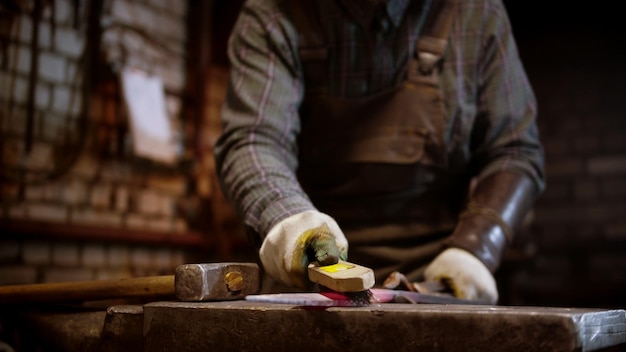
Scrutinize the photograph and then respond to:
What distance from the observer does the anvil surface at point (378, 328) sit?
79 centimetres

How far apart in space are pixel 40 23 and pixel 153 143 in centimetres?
92

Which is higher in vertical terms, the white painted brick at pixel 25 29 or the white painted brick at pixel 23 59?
the white painted brick at pixel 25 29

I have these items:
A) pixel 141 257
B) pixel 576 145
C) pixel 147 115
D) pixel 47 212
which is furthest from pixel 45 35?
pixel 576 145

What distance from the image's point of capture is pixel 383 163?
1.82 metres

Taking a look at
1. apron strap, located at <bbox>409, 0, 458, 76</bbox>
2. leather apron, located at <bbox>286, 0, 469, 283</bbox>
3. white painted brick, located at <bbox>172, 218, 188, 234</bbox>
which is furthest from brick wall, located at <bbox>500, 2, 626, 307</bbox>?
apron strap, located at <bbox>409, 0, 458, 76</bbox>

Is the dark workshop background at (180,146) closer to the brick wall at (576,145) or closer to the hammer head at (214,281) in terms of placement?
the brick wall at (576,145)

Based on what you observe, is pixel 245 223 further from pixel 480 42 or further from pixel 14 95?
pixel 14 95

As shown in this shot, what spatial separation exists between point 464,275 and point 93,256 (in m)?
2.57

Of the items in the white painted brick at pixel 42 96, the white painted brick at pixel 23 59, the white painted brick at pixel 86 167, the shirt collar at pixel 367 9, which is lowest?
the white painted brick at pixel 86 167

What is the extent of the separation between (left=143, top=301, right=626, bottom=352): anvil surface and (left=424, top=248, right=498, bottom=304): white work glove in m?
0.66

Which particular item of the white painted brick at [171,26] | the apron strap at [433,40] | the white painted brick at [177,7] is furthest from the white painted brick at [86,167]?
the apron strap at [433,40]

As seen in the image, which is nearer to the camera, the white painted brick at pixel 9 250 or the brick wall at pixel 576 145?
the white painted brick at pixel 9 250

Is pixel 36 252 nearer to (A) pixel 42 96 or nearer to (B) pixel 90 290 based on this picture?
(A) pixel 42 96

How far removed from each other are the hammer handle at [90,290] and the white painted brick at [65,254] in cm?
209
